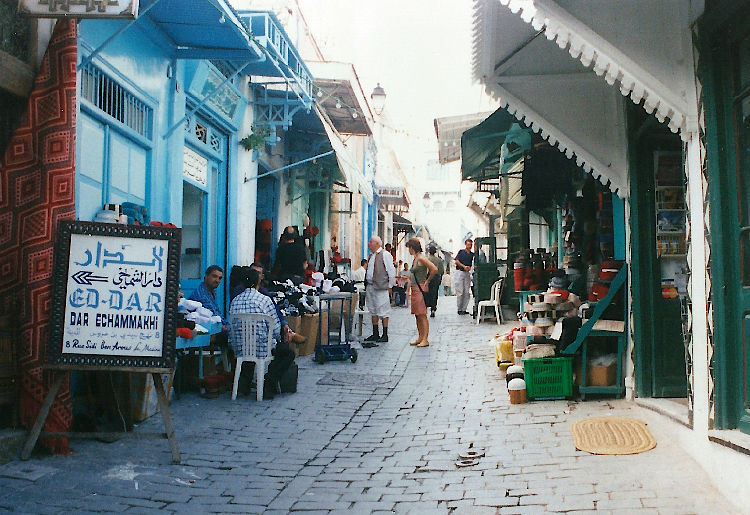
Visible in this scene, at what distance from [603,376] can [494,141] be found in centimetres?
617

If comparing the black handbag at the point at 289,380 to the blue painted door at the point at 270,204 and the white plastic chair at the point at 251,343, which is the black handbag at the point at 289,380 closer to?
the white plastic chair at the point at 251,343

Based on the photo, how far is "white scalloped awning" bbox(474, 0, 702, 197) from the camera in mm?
4746

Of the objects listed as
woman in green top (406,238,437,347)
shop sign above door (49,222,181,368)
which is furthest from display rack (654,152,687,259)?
woman in green top (406,238,437,347)

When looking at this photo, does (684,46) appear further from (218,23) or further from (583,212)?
(218,23)

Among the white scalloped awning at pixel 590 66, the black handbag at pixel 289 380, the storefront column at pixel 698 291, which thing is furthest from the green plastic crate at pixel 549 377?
the black handbag at pixel 289 380

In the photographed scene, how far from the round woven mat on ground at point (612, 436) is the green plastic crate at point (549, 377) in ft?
2.99

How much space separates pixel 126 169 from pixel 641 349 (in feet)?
17.8

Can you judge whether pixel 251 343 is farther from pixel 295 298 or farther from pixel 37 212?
pixel 295 298

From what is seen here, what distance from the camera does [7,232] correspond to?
5.21 metres

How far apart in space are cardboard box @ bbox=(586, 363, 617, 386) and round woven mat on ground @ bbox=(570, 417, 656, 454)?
2.77ft

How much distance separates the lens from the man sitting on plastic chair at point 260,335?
752cm

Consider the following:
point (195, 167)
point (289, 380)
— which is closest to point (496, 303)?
point (195, 167)

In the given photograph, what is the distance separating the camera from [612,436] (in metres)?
5.55

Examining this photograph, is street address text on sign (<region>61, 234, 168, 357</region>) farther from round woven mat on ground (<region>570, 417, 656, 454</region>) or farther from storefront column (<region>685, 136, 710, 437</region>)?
storefront column (<region>685, 136, 710, 437</region>)
